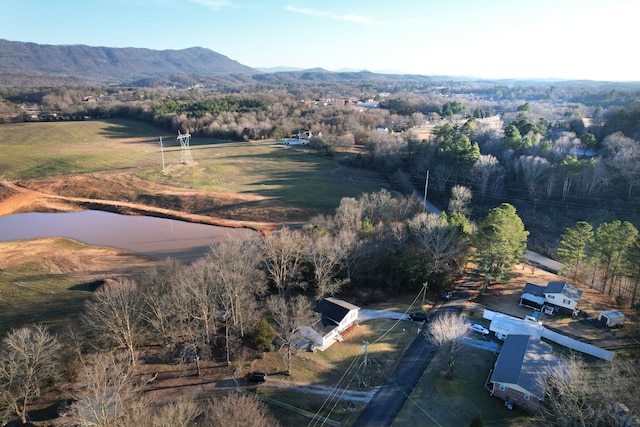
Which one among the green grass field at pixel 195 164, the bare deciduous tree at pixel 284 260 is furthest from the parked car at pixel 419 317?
the green grass field at pixel 195 164

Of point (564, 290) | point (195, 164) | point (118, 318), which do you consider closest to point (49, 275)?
point (118, 318)

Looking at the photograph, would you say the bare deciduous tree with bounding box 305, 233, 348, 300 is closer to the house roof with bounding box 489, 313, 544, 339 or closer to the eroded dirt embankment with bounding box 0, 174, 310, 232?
the house roof with bounding box 489, 313, 544, 339

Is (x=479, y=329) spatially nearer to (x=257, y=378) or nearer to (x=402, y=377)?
(x=402, y=377)

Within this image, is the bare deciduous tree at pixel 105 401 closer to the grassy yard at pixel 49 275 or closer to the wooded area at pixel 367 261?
the wooded area at pixel 367 261

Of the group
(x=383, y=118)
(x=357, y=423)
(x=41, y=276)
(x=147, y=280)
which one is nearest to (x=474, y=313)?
(x=357, y=423)

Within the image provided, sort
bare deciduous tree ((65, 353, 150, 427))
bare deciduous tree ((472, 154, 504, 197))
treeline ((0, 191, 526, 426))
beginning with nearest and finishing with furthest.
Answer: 1. bare deciduous tree ((65, 353, 150, 427))
2. treeline ((0, 191, 526, 426))
3. bare deciduous tree ((472, 154, 504, 197))

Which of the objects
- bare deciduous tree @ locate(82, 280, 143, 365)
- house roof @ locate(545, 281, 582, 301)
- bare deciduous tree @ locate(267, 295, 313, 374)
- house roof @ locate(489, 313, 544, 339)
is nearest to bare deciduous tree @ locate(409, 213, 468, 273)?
house roof @ locate(489, 313, 544, 339)
